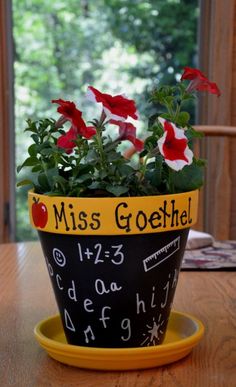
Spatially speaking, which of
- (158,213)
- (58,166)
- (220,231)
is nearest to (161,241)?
(158,213)

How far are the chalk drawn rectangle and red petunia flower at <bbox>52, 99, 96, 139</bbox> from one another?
Answer: 0.13m

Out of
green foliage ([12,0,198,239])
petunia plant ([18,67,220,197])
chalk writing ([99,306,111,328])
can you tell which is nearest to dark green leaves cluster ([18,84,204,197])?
petunia plant ([18,67,220,197])

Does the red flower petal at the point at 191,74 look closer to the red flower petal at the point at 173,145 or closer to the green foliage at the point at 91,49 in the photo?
the red flower petal at the point at 173,145

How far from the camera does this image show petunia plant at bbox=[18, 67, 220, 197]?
0.68m

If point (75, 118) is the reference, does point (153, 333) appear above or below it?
below

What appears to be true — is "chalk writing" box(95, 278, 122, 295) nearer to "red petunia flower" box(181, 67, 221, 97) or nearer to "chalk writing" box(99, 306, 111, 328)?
"chalk writing" box(99, 306, 111, 328)

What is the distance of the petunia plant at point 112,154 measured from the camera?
0.68 meters

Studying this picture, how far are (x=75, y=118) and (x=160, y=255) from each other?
16 cm

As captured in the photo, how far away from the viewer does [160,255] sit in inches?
27.1

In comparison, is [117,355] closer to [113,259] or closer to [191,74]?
[113,259]

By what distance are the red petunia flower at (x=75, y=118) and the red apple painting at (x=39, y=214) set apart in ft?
0.27

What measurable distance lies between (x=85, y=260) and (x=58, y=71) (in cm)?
313

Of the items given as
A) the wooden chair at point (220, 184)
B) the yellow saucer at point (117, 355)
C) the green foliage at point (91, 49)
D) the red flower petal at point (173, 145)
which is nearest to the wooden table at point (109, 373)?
the yellow saucer at point (117, 355)

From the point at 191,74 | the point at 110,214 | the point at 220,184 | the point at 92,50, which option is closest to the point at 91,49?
the point at 92,50
